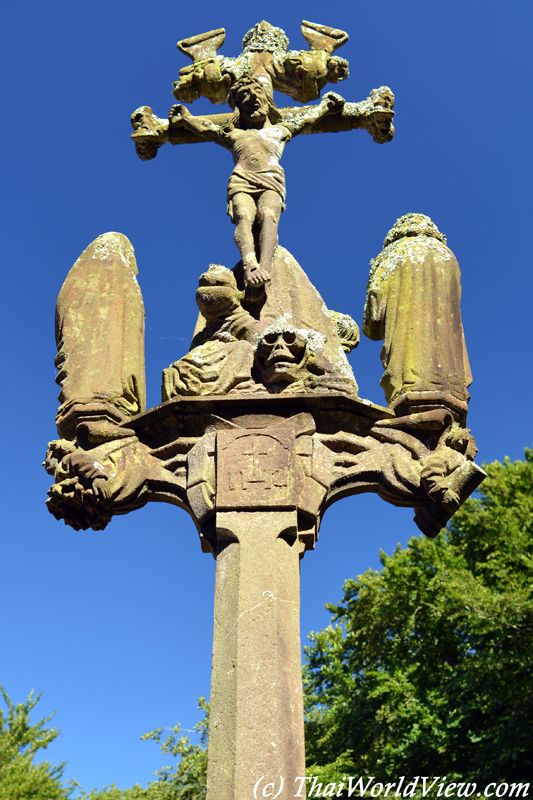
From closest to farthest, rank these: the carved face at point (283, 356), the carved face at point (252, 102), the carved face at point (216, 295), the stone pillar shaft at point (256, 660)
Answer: the stone pillar shaft at point (256, 660) → the carved face at point (283, 356) → the carved face at point (216, 295) → the carved face at point (252, 102)

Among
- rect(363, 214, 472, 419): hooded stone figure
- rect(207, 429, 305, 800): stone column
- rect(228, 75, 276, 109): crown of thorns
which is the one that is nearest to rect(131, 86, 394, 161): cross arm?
rect(228, 75, 276, 109): crown of thorns

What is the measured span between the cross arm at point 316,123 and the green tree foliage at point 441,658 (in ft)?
32.4

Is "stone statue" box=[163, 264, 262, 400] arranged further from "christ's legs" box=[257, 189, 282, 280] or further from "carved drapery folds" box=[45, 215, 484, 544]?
"christ's legs" box=[257, 189, 282, 280]

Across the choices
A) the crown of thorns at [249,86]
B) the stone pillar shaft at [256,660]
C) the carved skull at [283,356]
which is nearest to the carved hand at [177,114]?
the crown of thorns at [249,86]

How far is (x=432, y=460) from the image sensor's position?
5258 mm

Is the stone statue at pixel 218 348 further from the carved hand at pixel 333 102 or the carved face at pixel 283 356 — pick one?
the carved hand at pixel 333 102

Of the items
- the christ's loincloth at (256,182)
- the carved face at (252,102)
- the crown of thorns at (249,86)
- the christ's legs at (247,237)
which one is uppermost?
the crown of thorns at (249,86)

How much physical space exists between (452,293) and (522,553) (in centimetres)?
1104

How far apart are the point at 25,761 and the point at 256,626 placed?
18325 millimetres

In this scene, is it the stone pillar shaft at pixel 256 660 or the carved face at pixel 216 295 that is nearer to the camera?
the stone pillar shaft at pixel 256 660

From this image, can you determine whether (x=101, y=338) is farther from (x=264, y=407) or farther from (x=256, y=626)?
(x=256, y=626)

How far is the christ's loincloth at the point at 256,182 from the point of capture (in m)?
6.49

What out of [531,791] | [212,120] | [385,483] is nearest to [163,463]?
[385,483]

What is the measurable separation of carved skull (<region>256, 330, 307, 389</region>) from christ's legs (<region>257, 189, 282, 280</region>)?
752mm
